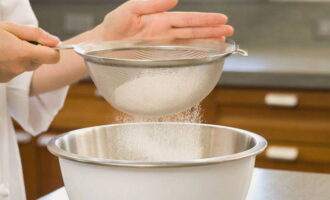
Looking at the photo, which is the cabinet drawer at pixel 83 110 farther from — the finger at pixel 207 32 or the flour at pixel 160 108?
the flour at pixel 160 108

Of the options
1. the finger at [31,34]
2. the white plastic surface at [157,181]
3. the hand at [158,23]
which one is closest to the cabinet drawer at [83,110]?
the hand at [158,23]

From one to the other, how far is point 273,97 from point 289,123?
0.10 meters

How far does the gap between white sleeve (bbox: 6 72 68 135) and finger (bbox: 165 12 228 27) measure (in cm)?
36

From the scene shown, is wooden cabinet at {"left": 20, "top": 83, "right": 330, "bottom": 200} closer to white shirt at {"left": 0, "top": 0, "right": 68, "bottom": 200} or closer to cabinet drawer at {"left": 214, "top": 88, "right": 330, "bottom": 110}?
cabinet drawer at {"left": 214, "top": 88, "right": 330, "bottom": 110}

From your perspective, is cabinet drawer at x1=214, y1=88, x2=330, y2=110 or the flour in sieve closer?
the flour in sieve

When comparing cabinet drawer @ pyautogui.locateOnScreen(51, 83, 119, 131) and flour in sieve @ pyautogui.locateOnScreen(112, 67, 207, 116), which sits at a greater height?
flour in sieve @ pyautogui.locateOnScreen(112, 67, 207, 116)

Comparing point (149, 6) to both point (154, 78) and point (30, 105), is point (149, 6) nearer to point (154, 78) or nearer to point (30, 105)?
point (154, 78)

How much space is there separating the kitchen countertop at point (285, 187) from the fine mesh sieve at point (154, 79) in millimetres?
167

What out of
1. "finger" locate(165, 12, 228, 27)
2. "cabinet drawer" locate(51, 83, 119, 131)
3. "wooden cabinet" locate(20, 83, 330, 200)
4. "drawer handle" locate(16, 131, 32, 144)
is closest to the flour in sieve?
"finger" locate(165, 12, 228, 27)

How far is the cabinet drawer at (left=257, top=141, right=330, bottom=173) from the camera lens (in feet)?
6.70

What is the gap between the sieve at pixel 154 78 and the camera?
929 mm

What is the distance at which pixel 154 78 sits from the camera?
0.93 metres

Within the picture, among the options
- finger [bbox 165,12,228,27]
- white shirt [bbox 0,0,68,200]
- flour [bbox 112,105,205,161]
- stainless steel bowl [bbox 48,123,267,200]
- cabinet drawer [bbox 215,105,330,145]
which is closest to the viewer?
stainless steel bowl [bbox 48,123,267,200]

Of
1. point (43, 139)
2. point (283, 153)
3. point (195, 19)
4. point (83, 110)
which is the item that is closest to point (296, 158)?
point (283, 153)
